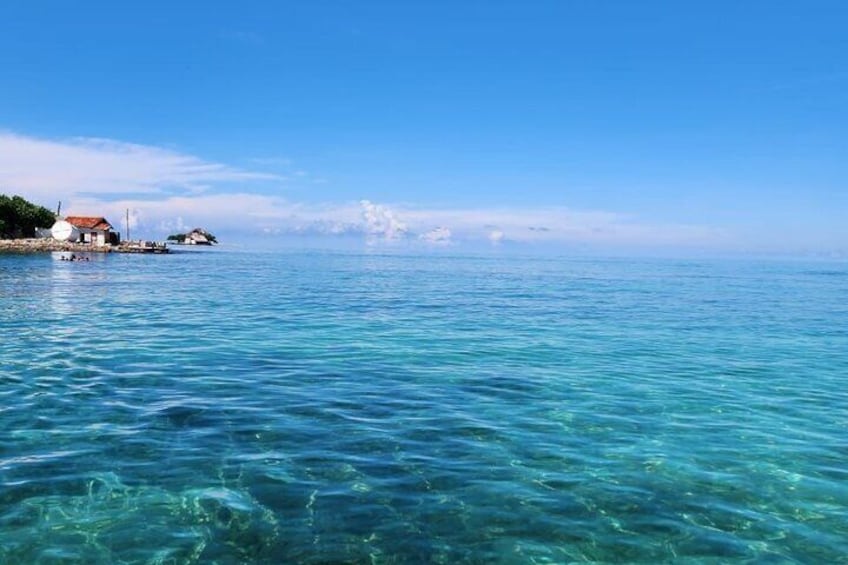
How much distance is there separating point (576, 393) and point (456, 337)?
12421 mm

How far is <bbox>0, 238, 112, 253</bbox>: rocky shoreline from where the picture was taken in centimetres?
12480

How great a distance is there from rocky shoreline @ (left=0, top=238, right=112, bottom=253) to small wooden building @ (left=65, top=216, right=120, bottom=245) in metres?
5.47

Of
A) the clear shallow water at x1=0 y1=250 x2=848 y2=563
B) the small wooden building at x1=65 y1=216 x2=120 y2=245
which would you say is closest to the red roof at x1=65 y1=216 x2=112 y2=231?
the small wooden building at x1=65 y1=216 x2=120 y2=245

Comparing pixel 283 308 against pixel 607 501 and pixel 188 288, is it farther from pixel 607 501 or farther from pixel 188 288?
pixel 607 501

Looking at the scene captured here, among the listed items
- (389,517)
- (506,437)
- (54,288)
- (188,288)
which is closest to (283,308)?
(188,288)

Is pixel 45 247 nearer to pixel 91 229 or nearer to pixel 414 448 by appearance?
pixel 91 229

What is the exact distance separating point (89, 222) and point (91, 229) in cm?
240

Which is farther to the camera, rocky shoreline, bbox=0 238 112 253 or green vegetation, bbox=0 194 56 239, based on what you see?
green vegetation, bbox=0 194 56 239

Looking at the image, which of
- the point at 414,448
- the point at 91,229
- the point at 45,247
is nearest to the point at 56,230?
the point at 91,229

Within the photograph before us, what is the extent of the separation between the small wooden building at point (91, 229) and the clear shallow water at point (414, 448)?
135m

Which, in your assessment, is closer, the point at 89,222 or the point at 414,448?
the point at 414,448

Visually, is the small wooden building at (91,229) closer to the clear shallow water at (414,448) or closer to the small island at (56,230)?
the small island at (56,230)

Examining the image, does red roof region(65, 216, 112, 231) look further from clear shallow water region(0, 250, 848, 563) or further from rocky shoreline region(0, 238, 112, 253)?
clear shallow water region(0, 250, 848, 563)

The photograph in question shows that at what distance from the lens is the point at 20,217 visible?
147 metres
